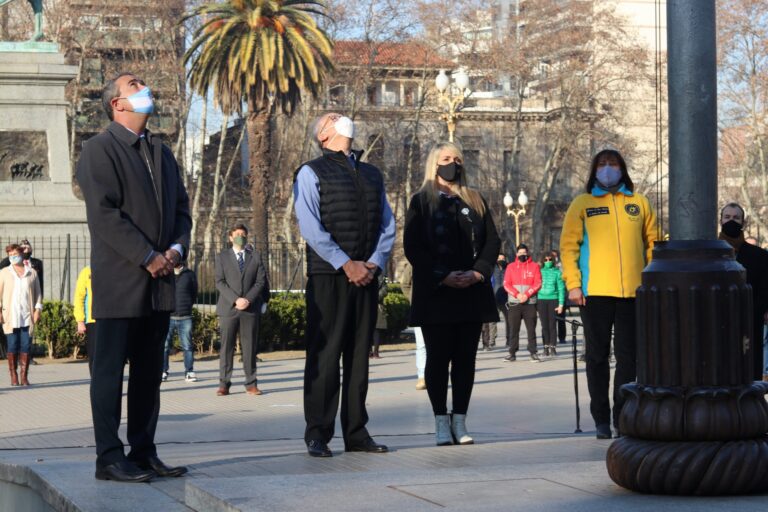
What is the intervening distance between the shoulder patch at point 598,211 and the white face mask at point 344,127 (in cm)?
188

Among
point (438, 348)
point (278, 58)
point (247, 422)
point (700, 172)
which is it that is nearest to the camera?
point (700, 172)

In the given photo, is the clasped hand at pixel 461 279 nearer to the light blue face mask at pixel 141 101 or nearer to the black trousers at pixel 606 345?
the black trousers at pixel 606 345

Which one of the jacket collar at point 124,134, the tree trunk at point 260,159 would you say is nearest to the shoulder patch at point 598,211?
the jacket collar at point 124,134

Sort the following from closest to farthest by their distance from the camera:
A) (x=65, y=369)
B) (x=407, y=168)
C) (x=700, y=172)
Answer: (x=700, y=172) < (x=65, y=369) < (x=407, y=168)

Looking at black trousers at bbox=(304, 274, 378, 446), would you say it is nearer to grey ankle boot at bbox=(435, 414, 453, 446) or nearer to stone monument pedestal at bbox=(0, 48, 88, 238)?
grey ankle boot at bbox=(435, 414, 453, 446)

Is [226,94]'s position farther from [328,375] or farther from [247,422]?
[328,375]

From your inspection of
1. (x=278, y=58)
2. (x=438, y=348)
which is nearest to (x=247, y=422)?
(x=438, y=348)

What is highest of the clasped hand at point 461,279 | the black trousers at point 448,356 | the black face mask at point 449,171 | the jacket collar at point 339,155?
the jacket collar at point 339,155

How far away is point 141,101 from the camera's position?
22.5 ft

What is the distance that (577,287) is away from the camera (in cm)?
891

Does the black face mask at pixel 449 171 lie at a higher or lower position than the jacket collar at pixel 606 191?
higher

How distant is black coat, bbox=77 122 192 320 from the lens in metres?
6.56

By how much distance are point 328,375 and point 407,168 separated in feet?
168

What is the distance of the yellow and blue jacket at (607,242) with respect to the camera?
877 centimetres
